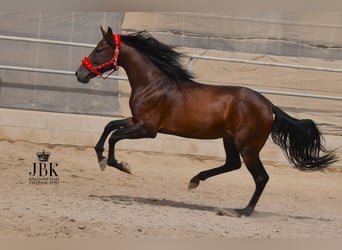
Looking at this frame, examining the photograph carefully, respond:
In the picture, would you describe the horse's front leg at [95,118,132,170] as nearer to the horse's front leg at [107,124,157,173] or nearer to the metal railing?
the horse's front leg at [107,124,157,173]

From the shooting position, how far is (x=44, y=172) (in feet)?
27.9

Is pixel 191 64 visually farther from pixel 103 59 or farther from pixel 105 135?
pixel 105 135

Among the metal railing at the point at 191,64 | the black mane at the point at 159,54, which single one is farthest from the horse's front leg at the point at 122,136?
the metal railing at the point at 191,64

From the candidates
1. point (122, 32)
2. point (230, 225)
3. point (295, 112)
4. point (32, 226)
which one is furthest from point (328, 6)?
point (32, 226)

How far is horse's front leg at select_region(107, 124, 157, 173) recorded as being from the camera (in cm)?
697

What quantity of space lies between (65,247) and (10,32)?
412 cm

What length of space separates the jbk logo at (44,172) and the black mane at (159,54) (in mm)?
1795

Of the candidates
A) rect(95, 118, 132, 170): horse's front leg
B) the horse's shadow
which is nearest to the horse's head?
rect(95, 118, 132, 170): horse's front leg

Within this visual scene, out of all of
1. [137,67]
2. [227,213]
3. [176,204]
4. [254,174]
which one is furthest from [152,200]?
[137,67]

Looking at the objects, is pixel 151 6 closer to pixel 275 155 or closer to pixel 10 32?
pixel 10 32

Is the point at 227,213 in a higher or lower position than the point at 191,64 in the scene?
lower

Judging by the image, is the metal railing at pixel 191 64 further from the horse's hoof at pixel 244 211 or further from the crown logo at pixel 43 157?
the horse's hoof at pixel 244 211

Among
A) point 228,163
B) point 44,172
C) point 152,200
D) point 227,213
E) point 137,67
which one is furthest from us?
point 44,172

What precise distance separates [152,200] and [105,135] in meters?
0.99
